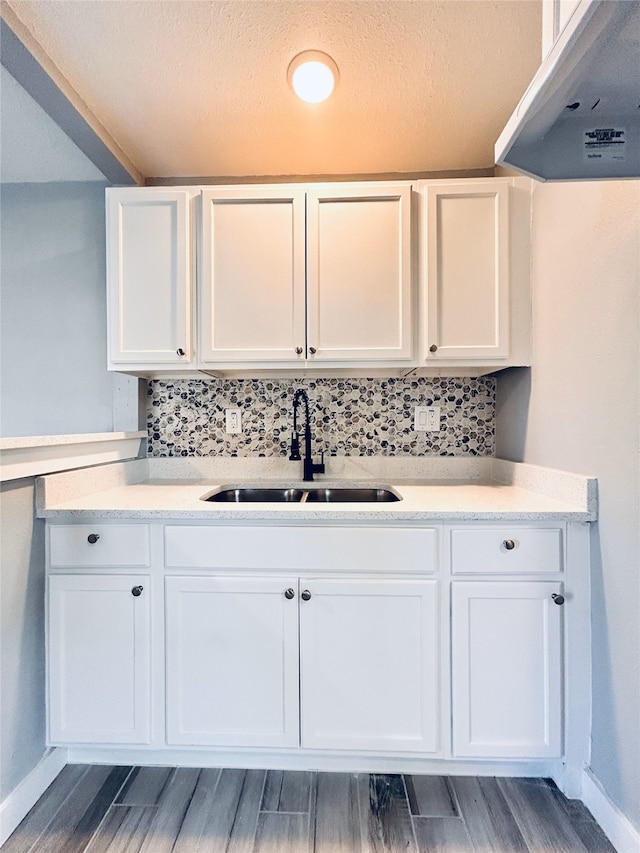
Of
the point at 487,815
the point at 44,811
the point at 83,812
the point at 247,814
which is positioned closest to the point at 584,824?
the point at 487,815

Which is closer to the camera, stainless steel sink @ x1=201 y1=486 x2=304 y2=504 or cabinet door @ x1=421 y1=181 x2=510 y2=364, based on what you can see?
cabinet door @ x1=421 y1=181 x2=510 y2=364

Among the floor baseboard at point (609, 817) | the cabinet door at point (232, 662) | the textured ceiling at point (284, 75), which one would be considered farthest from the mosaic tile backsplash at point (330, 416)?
the floor baseboard at point (609, 817)

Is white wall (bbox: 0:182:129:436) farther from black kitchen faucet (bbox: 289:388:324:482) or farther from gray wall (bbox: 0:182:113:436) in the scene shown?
black kitchen faucet (bbox: 289:388:324:482)

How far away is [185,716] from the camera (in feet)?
4.53

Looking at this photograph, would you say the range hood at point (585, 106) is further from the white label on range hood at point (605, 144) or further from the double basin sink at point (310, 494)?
the double basin sink at point (310, 494)

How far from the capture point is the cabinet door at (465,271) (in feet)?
5.52

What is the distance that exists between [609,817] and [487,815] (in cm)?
33

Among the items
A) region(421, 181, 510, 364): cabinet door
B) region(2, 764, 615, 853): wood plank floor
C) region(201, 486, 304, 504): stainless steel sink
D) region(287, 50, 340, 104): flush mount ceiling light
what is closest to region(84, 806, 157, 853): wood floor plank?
region(2, 764, 615, 853): wood plank floor

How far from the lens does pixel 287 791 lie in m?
1.35

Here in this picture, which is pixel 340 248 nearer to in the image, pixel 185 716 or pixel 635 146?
pixel 635 146

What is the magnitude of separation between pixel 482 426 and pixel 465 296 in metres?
0.66

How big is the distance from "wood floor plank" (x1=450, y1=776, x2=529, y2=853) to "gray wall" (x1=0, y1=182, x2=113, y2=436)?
2192 mm

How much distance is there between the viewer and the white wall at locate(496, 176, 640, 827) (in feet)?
3.72

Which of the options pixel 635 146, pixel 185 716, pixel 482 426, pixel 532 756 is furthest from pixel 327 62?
pixel 532 756
